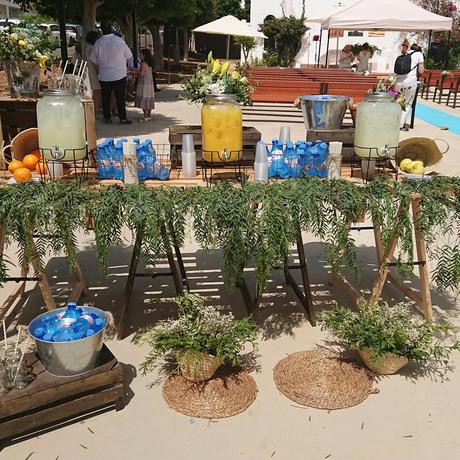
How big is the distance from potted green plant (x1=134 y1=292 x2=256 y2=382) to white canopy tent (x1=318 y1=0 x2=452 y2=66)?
10.9 m

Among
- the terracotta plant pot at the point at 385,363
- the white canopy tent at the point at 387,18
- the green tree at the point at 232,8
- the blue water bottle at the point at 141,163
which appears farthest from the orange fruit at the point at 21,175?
the green tree at the point at 232,8

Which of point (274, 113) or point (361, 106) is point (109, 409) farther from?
point (274, 113)

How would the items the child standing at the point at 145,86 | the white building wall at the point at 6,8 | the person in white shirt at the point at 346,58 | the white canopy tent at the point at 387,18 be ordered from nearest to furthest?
the child standing at the point at 145,86, the white canopy tent at the point at 387,18, the person in white shirt at the point at 346,58, the white building wall at the point at 6,8

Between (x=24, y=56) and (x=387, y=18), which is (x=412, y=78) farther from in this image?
(x=24, y=56)

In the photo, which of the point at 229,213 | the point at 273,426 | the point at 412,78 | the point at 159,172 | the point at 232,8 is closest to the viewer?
the point at 273,426

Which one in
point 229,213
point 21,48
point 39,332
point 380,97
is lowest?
point 39,332

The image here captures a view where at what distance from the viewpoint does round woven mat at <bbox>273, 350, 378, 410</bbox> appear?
278 centimetres

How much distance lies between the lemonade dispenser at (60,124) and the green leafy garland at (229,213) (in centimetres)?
19

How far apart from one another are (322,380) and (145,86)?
848 centimetres

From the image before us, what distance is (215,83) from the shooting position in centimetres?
332

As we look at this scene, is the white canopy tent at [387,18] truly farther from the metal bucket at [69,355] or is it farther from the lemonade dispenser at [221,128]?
the metal bucket at [69,355]

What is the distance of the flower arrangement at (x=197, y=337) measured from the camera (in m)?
2.81

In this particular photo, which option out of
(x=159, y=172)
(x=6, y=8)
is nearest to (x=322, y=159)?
(x=159, y=172)

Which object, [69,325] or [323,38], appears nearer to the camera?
[69,325]
